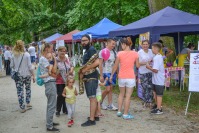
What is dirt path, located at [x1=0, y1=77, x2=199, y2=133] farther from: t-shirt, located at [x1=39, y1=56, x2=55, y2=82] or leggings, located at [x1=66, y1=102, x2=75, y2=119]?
t-shirt, located at [x1=39, y1=56, x2=55, y2=82]

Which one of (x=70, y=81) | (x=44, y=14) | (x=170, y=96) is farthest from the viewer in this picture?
(x=44, y=14)

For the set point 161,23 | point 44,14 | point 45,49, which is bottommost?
point 45,49

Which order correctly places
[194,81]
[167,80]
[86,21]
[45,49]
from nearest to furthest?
[45,49] < [194,81] < [167,80] < [86,21]

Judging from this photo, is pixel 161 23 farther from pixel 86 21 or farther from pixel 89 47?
pixel 86 21

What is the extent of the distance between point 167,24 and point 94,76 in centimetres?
344

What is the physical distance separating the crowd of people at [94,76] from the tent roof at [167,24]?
98 cm

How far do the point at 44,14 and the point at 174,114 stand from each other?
27.0 m

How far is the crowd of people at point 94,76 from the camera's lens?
5.99m

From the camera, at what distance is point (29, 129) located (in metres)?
6.21

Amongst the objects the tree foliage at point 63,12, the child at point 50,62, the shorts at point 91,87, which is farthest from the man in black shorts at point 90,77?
the tree foliage at point 63,12

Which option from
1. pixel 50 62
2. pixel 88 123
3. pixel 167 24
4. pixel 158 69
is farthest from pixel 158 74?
pixel 50 62

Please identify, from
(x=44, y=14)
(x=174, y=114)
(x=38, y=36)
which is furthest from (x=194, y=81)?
(x=38, y=36)

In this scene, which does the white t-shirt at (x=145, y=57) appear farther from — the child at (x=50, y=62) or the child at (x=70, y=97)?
the child at (x=50, y=62)

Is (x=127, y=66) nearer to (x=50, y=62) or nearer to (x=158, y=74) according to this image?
(x=158, y=74)
